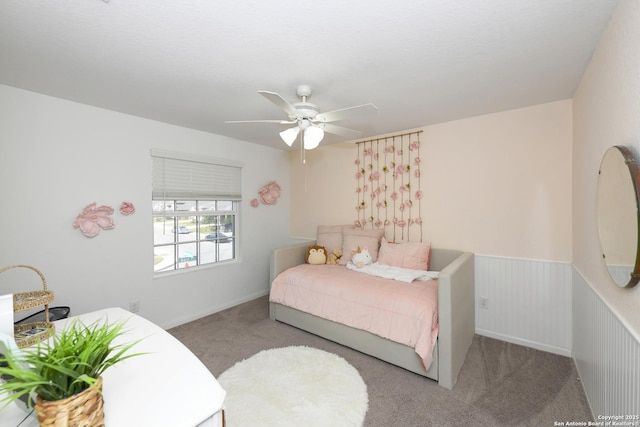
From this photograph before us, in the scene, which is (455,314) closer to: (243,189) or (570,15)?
(570,15)

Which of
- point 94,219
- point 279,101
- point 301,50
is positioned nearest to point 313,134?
point 279,101

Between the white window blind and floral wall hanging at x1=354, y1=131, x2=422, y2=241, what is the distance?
173 cm

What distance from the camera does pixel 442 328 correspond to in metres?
2.02

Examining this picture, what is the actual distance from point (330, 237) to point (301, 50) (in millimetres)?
2457

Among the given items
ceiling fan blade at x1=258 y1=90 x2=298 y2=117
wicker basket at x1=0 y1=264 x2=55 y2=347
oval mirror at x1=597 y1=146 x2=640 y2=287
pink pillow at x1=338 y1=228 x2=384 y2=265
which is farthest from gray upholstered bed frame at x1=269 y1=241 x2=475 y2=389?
wicker basket at x1=0 y1=264 x2=55 y2=347

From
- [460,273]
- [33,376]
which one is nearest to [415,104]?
[460,273]

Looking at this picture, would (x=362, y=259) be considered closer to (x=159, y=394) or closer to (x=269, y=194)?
(x=269, y=194)

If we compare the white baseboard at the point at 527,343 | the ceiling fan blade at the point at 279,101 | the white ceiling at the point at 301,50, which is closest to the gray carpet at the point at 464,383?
the white baseboard at the point at 527,343

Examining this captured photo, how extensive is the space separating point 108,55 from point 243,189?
2.22 metres

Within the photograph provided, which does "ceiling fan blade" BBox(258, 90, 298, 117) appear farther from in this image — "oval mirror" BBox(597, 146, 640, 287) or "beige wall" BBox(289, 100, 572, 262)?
"beige wall" BBox(289, 100, 572, 262)

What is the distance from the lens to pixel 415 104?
2502mm

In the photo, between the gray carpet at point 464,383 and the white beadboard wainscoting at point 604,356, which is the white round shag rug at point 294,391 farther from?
the white beadboard wainscoting at point 604,356

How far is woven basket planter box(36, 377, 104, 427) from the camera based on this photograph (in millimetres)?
633

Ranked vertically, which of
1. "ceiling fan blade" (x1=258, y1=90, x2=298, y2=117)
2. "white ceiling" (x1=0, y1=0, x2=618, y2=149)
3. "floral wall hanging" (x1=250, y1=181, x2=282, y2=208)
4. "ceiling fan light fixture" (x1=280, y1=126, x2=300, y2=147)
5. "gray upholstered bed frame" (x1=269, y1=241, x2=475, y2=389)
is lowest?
"gray upholstered bed frame" (x1=269, y1=241, x2=475, y2=389)
